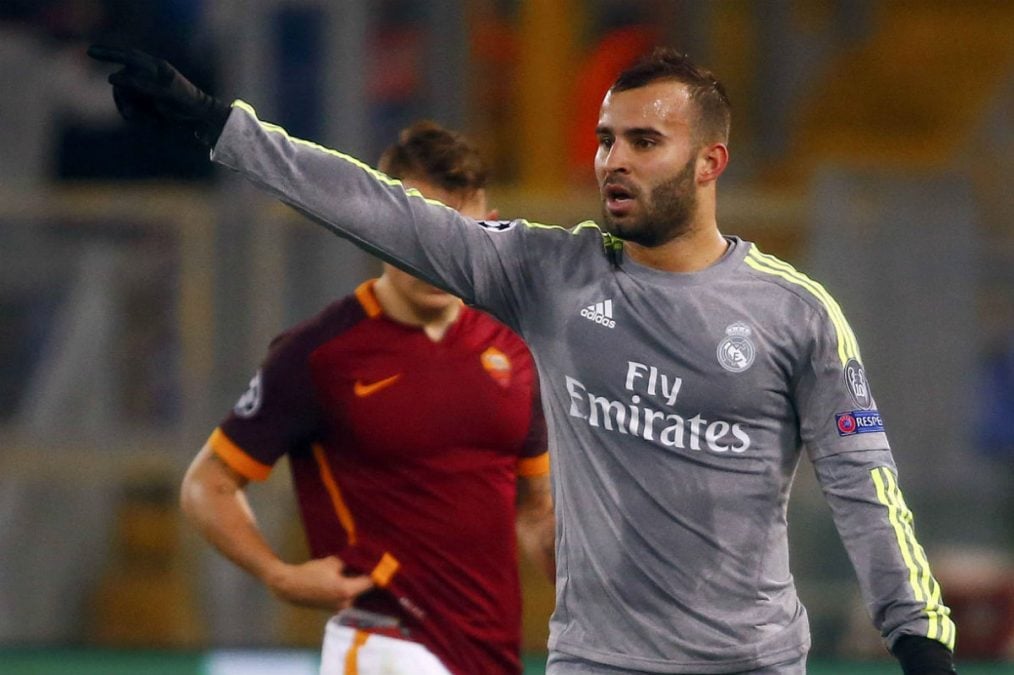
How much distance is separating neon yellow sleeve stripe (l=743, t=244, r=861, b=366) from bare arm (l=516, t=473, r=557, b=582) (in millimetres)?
924

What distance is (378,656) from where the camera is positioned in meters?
3.78

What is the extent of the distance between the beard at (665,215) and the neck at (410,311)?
2.71ft

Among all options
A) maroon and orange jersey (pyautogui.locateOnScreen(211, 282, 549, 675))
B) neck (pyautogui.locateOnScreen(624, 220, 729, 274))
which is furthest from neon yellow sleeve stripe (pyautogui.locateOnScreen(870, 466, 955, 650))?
maroon and orange jersey (pyautogui.locateOnScreen(211, 282, 549, 675))

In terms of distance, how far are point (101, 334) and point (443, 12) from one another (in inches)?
85.6

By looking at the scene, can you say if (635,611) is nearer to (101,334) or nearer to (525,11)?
(101,334)

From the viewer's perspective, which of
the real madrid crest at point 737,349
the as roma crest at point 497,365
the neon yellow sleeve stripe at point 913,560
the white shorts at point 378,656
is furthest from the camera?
the as roma crest at point 497,365

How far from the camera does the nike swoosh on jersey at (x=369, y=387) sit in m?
3.82

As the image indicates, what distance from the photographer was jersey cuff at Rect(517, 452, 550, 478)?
395 centimetres

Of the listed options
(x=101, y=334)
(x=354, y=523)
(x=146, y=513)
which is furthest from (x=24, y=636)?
(x=354, y=523)

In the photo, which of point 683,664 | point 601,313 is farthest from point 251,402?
point 683,664

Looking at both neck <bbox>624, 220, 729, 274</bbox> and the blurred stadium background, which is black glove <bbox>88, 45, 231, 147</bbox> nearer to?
neck <bbox>624, 220, 729, 274</bbox>

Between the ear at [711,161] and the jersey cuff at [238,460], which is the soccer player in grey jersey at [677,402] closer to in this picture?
the ear at [711,161]

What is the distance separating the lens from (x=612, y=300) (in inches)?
125

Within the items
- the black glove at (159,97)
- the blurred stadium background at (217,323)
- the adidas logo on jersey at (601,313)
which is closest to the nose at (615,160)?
the adidas logo on jersey at (601,313)
